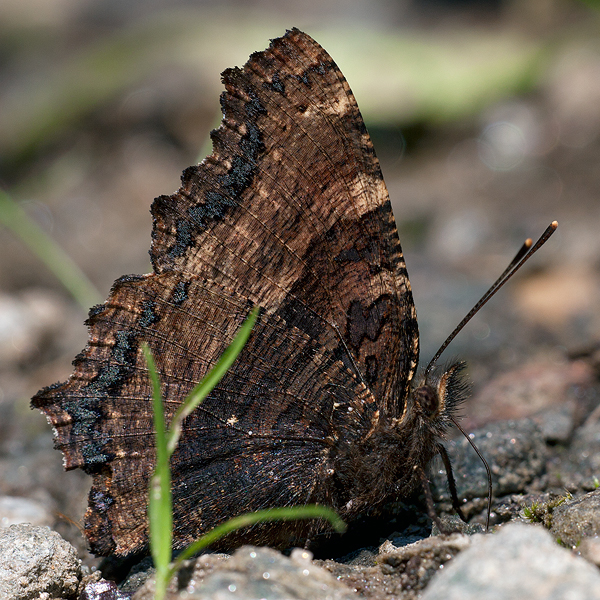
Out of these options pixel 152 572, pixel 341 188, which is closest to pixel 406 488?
pixel 152 572

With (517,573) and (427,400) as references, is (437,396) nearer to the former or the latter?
(427,400)

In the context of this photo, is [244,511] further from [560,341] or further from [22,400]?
[560,341]

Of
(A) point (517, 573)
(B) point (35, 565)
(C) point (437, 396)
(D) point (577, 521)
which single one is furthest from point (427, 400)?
(B) point (35, 565)

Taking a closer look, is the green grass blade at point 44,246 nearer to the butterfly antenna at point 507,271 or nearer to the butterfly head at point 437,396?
the butterfly head at point 437,396

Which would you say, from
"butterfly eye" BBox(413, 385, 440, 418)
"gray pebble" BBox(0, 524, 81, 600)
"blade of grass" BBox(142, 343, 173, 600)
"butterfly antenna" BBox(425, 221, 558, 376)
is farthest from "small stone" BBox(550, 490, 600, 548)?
"gray pebble" BBox(0, 524, 81, 600)

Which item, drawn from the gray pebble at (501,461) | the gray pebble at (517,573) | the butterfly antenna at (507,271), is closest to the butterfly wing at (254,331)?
the butterfly antenna at (507,271)
